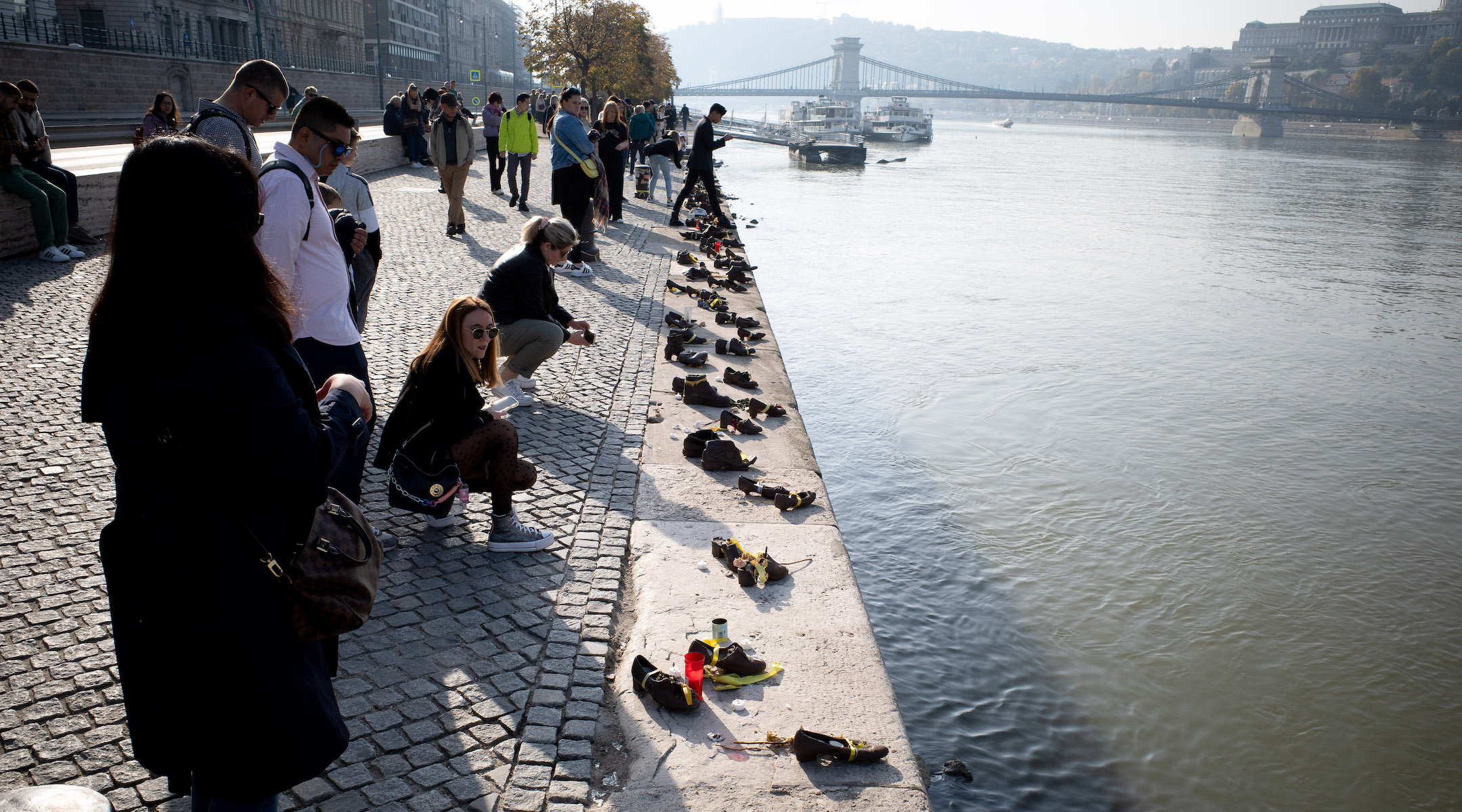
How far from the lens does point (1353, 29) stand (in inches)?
5768

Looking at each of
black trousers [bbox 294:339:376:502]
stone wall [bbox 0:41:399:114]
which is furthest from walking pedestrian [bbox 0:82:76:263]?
stone wall [bbox 0:41:399:114]

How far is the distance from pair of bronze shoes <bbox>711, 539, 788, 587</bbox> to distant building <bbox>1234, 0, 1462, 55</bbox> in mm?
153397

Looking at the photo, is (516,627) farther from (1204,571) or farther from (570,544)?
(1204,571)

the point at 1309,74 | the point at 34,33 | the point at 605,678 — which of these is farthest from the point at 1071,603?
the point at 1309,74

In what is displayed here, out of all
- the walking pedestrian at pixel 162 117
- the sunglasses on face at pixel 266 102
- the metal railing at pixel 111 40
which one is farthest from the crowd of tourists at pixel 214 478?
the metal railing at pixel 111 40

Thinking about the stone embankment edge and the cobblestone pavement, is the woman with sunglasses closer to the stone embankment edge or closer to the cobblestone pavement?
the cobblestone pavement

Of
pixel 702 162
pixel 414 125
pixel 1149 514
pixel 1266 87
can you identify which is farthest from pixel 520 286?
pixel 1266 87

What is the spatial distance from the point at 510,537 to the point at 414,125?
17.6 meters

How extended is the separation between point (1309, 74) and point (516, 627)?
152159mm

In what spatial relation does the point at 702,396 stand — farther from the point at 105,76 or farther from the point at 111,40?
the point at 111,40

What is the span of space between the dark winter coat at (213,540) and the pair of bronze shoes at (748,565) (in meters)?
2.28

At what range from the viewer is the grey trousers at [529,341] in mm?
5984

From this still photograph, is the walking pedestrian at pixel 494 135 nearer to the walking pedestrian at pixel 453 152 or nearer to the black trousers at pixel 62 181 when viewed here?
the walking pedestrian at pixel 453 152

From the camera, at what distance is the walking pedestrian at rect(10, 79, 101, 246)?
29.1 ft
